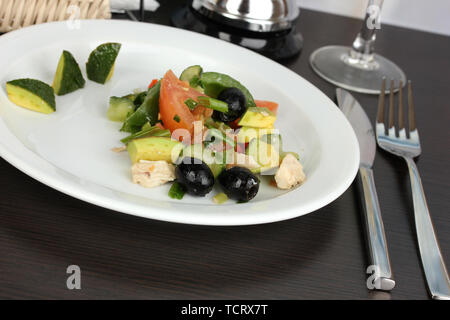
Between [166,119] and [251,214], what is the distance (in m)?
0.30

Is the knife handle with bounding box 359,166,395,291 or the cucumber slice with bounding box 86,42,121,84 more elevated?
the cucumber slice with bounding box 86,42,121,84

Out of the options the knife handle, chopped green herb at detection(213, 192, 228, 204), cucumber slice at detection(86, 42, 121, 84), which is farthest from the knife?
cucumber slice at detection(86, 42, 121, 84)

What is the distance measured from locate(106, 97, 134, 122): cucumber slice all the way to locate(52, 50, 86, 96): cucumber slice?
0.36 ft

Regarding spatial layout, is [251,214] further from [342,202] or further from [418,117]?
[418,117]

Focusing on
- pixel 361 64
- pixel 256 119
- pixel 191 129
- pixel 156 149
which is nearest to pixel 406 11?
pixel 361 64

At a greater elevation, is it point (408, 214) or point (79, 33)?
point (79, 33)

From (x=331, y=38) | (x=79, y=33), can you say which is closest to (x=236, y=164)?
(x=79, y=33)

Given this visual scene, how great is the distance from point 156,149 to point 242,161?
144 millimetres

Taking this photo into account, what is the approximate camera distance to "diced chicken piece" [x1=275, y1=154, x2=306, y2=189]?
0.89 metres

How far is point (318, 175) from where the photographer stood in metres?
0.90

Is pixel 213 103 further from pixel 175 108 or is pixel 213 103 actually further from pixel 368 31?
pixel 368 31

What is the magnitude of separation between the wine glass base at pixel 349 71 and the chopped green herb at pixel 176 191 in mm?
700

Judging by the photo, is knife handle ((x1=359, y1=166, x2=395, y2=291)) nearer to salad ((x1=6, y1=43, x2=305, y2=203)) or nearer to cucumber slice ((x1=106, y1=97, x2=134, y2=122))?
salad ((x1=6, y1=43, x2=305, y2=203))
